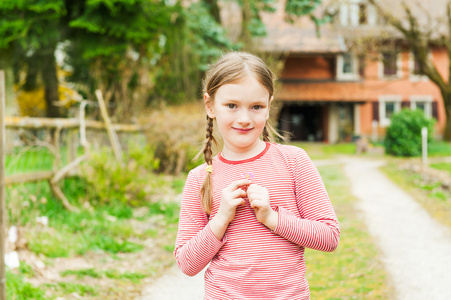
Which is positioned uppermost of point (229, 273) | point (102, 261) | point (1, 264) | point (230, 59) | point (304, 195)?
point (230, 59)

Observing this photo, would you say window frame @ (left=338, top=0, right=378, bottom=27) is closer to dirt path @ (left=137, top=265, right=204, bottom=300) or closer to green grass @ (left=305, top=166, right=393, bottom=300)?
green grass @ (left=305, top=166, right=393, bottom=300)

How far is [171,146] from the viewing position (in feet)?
36.2

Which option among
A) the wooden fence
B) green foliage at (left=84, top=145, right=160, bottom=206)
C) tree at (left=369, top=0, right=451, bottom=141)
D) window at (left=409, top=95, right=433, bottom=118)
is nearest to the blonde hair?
the wooden fence

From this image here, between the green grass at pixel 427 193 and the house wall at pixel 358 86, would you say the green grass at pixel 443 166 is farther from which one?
the house wall at pixel 358 86

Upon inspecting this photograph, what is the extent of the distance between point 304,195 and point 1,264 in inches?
85.2

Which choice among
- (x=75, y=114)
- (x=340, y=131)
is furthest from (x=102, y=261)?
(x=340, y=131)

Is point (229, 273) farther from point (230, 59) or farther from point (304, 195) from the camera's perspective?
point (230, 59)

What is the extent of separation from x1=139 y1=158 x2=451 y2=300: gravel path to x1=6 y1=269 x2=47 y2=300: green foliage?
32.4 inches

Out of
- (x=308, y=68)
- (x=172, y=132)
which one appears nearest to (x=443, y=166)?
(x=172, y=132)

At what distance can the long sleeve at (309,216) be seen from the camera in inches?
70.7

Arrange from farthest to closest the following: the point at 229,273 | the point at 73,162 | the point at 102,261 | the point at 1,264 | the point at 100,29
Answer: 1. the point at 100,29
2. the point at 73,162
3. the point at 102,261
4. the point at 1,264
5. the point at 229,273

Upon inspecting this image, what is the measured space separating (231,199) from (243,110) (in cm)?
33

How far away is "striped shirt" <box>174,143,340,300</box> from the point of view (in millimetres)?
1807

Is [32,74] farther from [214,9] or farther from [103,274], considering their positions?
[103,274]
